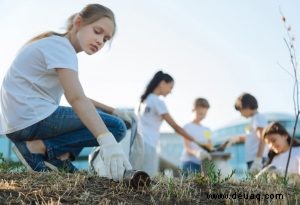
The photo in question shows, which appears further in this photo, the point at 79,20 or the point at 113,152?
the point at 79,20

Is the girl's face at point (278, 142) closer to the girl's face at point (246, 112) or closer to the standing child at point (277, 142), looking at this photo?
the standing child at point (277, 142)

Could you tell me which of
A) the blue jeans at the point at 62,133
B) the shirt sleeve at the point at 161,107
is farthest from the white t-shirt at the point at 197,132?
the blue jeans at the point at 62,133

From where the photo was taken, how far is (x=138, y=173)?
2.64 m

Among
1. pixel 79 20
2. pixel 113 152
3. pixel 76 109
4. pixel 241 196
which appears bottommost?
pixel 241 196

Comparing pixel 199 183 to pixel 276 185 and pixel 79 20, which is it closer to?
pixel 276 185

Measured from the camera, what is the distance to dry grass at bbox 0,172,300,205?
2393 millimetres

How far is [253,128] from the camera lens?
656cm

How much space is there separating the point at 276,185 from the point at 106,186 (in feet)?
3.71

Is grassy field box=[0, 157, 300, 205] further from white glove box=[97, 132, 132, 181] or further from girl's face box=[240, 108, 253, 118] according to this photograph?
girl's face box=[240, 108, 253, 118]

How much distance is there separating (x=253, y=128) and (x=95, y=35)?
3.68m

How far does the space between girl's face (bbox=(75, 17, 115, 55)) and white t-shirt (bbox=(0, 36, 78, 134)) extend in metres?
0.13

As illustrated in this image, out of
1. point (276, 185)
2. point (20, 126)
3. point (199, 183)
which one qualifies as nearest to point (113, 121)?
point (20, 126)

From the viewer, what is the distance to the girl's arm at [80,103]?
2914 millimetres

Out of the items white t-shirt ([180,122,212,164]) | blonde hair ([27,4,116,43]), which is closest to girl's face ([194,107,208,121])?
white t-shirt ([180,122,212,164])
